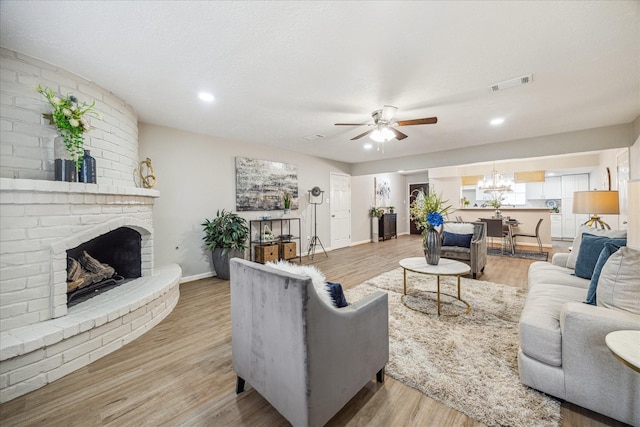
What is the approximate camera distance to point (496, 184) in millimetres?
8000

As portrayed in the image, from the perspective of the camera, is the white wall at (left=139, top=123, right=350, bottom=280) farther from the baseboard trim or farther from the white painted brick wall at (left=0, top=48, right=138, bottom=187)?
the white painted brick wall at (left=0, top=48, right=138, bottom=187)

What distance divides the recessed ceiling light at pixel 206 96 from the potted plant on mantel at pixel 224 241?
1.97 meters

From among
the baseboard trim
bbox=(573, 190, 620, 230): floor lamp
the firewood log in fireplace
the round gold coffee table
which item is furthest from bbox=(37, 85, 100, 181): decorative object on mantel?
bbox=(573, 190, 620, 230): floor lamp

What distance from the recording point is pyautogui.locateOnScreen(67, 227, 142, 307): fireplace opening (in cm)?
254

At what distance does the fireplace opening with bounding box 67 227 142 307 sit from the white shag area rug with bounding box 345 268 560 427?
2833 millimetres

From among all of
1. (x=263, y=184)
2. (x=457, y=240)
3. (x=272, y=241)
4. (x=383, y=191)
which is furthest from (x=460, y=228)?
(x=383, y=191)

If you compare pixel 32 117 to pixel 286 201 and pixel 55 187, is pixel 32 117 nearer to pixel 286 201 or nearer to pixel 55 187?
pixel 55 187

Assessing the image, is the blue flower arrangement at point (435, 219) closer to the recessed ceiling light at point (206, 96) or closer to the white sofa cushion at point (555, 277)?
the white sofa cushion at point (555, 277)

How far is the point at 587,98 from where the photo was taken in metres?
3.03

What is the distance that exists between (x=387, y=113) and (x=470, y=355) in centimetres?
266

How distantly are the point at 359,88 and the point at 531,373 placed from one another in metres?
2.81

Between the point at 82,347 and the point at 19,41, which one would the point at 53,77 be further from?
the point at 82,347

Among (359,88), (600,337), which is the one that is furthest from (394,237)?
(600,337)

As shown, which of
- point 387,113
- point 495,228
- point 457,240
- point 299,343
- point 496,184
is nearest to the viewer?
point 299,343
